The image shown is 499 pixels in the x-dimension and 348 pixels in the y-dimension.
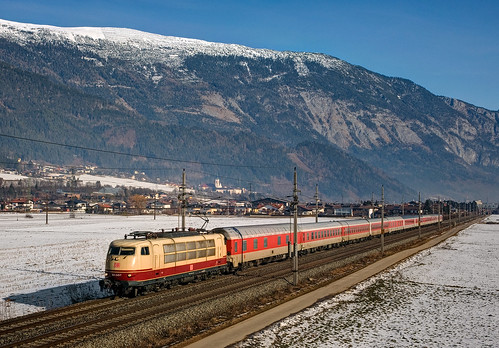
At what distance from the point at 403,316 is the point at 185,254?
1649cm

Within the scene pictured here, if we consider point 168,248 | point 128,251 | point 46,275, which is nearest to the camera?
point 128,251

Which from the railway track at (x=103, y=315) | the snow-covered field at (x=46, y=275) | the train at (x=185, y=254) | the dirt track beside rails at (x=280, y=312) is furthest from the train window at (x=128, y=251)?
the dirt track beside rails at (x=280, y=312)

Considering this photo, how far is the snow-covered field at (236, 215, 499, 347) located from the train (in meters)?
10.8

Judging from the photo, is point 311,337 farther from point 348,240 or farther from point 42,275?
point 348,240

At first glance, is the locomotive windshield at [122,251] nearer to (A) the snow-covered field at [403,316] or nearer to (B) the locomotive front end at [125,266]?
(B) the locomotive front end at [125,266]

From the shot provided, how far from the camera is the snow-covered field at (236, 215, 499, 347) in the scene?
3011cm

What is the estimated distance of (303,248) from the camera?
235ft

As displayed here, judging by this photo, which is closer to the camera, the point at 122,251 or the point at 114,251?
the point at 122,251

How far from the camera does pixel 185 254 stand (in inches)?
1737

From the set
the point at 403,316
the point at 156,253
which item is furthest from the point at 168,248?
the point at 403,316

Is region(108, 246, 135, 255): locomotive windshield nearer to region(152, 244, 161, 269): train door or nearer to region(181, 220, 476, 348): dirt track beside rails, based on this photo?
region(152, 244, 161, 269): train door

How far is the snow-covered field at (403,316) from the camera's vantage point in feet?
98.8

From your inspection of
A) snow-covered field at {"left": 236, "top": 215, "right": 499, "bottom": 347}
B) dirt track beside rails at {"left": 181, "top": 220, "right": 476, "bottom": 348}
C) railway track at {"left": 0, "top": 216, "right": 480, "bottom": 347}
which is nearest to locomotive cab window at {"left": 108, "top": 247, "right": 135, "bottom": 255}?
railway track at {"left": 0, "top": 216, "right": 480, "bottom": 347}

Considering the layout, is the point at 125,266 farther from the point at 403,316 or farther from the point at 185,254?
the point at 403,316
